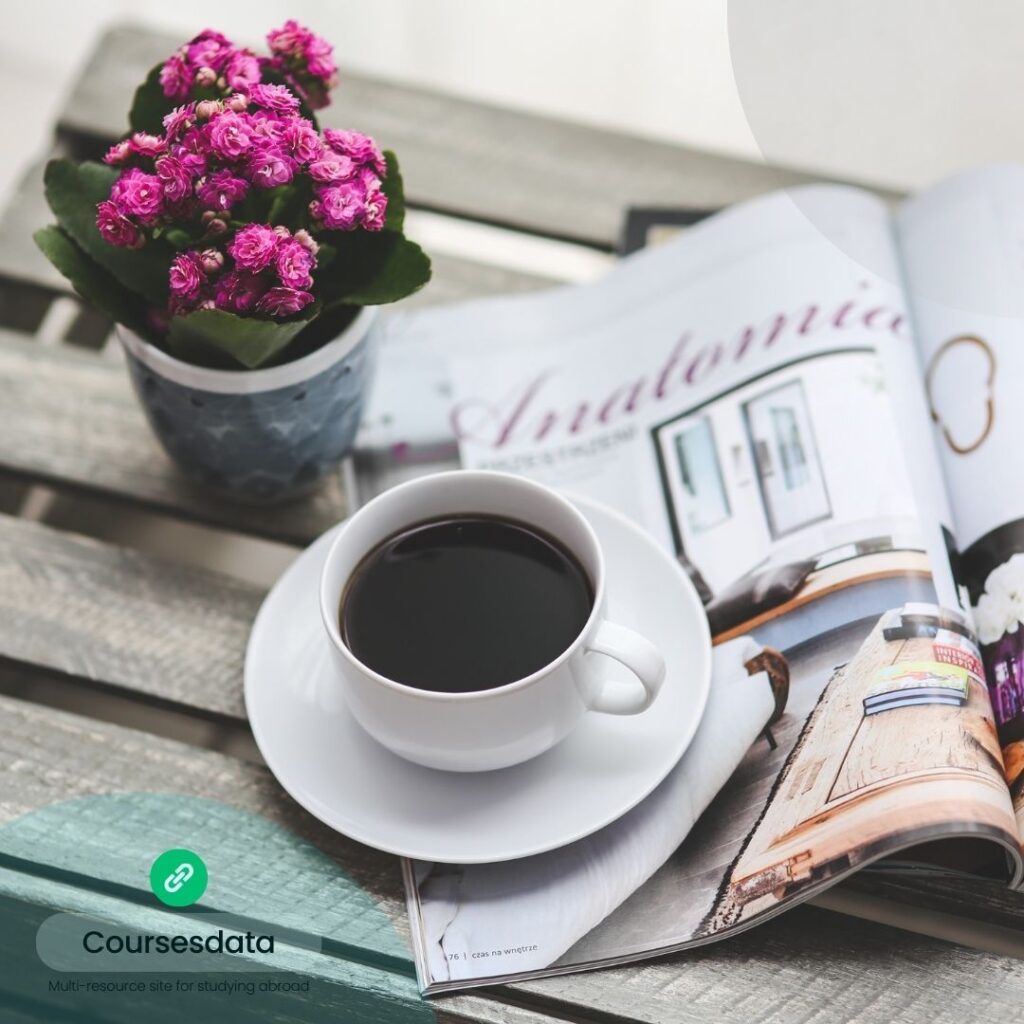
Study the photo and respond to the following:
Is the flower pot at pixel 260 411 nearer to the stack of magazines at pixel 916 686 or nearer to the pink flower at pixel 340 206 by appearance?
the pink flower at pixel 340 206

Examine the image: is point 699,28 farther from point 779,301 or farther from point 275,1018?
point 275,1018

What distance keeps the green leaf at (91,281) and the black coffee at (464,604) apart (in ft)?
0.53

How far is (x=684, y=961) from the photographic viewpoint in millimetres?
487

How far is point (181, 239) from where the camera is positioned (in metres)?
0.54

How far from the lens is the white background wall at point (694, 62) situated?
1.66 feet

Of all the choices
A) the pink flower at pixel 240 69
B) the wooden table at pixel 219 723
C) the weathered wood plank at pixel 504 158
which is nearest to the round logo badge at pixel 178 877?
the wooden table at pixel 219 723

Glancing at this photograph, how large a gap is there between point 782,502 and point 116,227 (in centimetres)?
33

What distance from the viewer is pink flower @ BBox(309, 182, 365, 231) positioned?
0.52 meters

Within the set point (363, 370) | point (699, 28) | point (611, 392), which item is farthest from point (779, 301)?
point (699, 28)

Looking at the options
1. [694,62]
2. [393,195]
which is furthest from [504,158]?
[694,62]

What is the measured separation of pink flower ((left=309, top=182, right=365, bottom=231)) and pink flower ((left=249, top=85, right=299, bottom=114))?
38 mm

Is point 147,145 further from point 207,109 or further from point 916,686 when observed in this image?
point 916,686

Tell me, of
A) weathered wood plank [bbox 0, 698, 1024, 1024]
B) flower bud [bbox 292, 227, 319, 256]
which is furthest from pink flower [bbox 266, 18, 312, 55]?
weathered wood plank [bbox 0, 698, 1024, 1024]

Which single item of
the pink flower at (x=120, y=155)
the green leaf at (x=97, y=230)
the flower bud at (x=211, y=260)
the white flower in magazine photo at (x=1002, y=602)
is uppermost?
the pink flower at (x=120, y=155)
